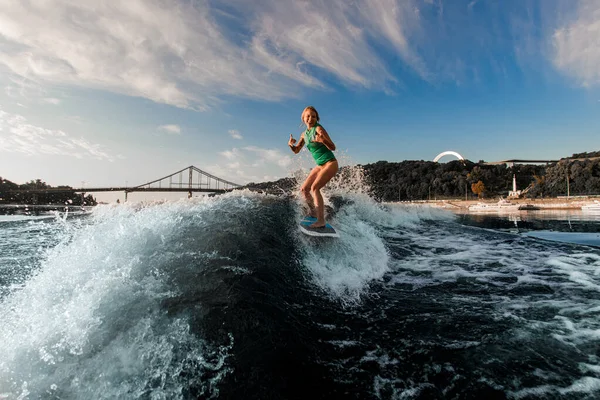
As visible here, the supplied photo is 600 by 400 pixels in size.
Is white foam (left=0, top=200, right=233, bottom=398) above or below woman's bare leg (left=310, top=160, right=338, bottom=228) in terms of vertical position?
below

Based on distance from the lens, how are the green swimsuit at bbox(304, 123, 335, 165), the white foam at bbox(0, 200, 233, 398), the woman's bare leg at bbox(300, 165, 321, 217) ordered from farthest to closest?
the woman's bare leg at bbox(300, 165, 321, 217), the green swimsuit at bbox(304, 123, 335, 165), the white foam at bbox(0, 200, 233, 398)

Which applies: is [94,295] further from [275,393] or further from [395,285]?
[395,285]

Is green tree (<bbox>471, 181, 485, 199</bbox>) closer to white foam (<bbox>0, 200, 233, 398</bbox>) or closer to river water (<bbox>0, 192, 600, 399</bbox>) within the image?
river water (<bbox>0, 192, 600, 399</bbox>)

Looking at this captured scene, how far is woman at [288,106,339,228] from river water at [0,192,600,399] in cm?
105

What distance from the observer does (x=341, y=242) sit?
637 cm

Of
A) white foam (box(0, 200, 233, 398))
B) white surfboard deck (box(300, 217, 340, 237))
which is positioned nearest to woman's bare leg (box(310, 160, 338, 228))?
white surfboard deck (box(300, 217, 340, 237))

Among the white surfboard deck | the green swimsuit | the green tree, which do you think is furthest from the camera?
the green tree

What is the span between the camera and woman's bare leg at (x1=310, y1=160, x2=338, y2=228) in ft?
20.9

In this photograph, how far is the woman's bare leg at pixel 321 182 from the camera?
636cm

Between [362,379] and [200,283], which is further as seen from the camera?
[200,283]

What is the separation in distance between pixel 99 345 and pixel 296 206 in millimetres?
6132

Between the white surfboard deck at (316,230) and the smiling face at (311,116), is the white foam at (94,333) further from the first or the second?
the smiling face at (311,116)

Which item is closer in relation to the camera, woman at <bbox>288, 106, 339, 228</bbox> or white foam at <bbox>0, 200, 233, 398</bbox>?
white foam at <bbox>0, 200, 233, 398</bbox>

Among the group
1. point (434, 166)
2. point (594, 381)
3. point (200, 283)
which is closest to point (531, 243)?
point (594, 381)
